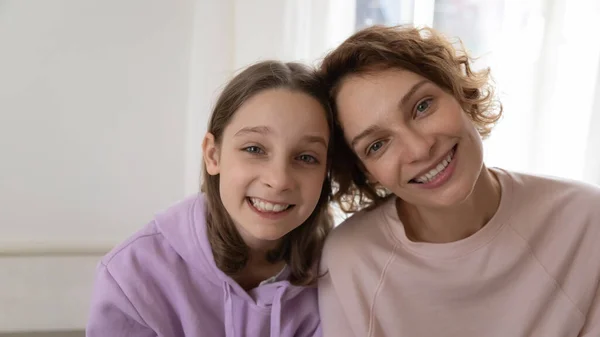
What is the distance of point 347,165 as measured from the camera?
117 cm

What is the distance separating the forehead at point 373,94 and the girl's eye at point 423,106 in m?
0.04

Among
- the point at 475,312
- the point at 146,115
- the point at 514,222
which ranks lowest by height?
the point at 475,312

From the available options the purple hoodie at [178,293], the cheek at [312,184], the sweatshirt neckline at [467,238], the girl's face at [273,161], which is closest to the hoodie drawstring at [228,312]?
the purple hoodie at [178,293]

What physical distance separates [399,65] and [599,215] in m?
0.50

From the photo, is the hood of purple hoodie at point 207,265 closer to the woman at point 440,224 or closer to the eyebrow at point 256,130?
the woman at point 440,224

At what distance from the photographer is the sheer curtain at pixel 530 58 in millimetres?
1332

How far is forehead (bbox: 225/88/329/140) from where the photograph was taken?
0.98m

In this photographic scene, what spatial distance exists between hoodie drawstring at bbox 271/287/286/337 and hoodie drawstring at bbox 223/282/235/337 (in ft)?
0.27

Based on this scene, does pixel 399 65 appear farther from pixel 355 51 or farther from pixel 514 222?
pixel 514 222

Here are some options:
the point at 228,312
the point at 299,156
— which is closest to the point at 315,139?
the point at 299,156

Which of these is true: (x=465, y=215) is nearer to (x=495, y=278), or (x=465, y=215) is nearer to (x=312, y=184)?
(x=495, y=278)

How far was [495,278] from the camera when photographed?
1049 mm

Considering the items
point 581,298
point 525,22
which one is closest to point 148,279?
point 581,298

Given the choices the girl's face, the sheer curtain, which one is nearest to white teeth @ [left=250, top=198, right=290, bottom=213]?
the girl's face
